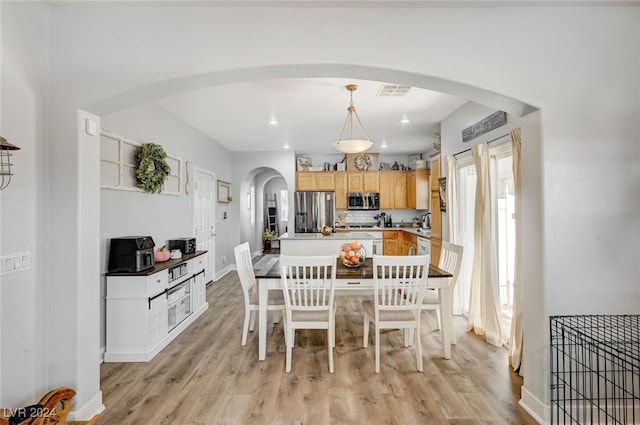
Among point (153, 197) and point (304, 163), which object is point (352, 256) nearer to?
point (153, 197)

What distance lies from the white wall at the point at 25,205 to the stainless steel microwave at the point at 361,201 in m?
5.55

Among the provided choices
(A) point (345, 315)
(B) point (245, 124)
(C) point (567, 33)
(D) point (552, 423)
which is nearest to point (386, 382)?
(D) point (552, 423)

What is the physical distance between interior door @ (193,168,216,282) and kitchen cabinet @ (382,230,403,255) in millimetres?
3550

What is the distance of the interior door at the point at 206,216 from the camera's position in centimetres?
519

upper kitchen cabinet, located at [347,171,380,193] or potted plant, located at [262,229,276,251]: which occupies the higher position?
upper kitchen cabinet, located at [347,171,380,193]

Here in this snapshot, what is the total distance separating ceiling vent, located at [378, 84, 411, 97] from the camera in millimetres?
3270

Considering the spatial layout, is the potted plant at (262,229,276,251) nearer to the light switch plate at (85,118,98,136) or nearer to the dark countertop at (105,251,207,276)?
the dark countertop at (105,251,207,276)

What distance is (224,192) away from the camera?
6.49 metres

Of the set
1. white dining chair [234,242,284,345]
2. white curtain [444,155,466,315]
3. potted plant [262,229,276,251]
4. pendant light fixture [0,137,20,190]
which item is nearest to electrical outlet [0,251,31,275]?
pendant light fixture [0,137,20,190]

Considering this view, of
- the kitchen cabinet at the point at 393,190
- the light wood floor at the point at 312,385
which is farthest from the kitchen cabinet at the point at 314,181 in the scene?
the light wood floor at the point at 312,385

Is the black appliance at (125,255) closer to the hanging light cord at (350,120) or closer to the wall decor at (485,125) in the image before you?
the hanging light cord at (350,120)

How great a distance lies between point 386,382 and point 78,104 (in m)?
2.99

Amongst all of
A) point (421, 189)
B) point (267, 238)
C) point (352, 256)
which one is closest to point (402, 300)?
point (352, 256)

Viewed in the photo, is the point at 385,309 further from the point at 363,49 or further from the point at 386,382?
the point at 363,49
